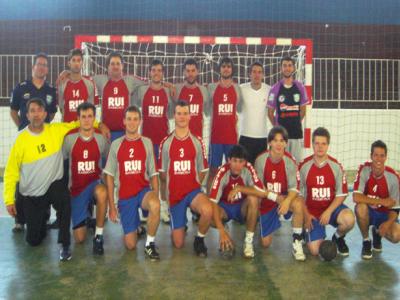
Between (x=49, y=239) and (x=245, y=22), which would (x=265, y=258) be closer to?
(x=49, y=239)

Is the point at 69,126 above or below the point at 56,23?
below

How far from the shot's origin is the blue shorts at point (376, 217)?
4215 mm

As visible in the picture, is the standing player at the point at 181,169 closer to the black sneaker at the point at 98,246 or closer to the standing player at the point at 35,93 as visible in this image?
the black sneaker at the point at 98,246

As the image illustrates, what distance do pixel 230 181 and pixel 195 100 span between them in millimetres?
1388

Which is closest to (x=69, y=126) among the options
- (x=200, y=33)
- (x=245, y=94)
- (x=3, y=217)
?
(x=3, y=217)

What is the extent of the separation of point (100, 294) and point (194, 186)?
4.90ft

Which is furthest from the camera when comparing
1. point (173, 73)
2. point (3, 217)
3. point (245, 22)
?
point (245, 22)

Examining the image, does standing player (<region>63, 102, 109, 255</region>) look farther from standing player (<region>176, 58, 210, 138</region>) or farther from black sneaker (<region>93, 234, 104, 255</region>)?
standing player (<region>176, 58, 210, 138</region>)

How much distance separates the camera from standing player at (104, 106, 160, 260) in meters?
4.19

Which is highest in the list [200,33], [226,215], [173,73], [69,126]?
[200,33]

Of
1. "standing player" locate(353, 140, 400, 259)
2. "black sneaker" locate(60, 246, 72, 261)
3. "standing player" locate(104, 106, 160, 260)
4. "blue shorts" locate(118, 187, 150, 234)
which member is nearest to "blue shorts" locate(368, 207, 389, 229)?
"standing player" locate(353, 140, 400, 259)

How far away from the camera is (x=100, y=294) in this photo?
314 cm

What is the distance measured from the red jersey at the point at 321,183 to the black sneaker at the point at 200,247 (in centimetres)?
101

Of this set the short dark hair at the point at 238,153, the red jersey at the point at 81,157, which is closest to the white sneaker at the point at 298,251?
the short dark hair at the point at 238,153
